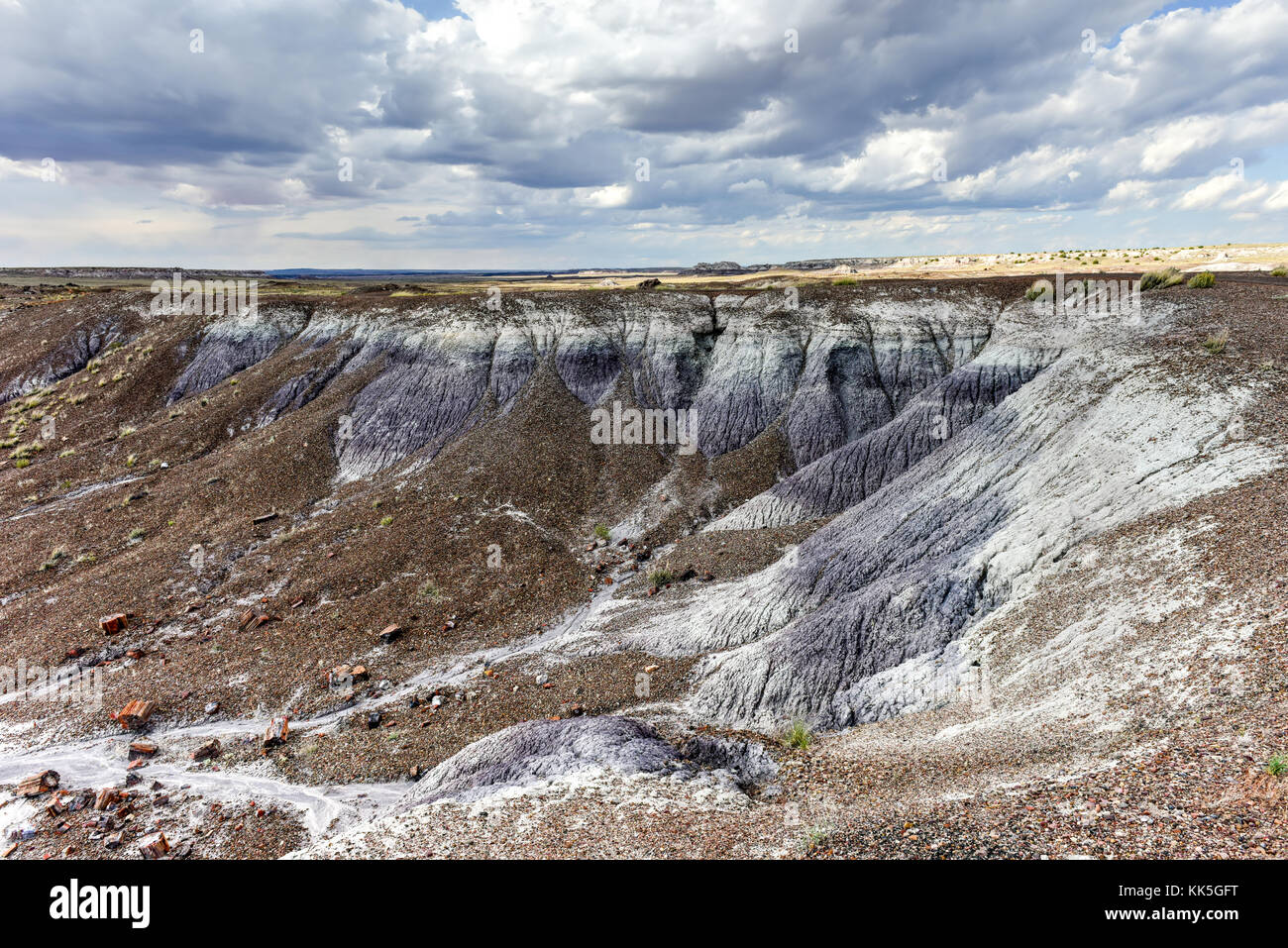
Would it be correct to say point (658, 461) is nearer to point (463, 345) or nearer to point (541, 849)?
point (463, 345)

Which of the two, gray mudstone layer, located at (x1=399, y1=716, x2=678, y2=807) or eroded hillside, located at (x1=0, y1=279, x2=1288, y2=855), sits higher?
eroded hillside, located at (x1=0, y1=279, x2=1288, y2=855)

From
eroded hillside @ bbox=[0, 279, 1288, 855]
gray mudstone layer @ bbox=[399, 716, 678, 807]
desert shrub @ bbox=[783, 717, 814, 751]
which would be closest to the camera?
eroded hillside @ bbox=[0, 279, 1288, 855]

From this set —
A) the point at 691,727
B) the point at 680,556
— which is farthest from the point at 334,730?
the point at 680,556

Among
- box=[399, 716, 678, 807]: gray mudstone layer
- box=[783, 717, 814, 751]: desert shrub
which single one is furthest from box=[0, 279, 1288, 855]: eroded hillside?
box=[783, 717, 814, 751]: desert shrub

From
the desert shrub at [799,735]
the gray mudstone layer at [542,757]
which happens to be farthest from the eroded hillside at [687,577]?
the desert shrub at [799,735]

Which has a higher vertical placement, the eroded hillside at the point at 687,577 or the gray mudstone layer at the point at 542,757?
the eroded hillside at the point at 687,577

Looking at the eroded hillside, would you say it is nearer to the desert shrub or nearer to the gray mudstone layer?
the gray mudstone layer

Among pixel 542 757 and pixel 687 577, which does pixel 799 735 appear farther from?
pixel 687 577

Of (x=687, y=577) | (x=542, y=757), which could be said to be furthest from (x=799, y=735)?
(x=687, y=577)

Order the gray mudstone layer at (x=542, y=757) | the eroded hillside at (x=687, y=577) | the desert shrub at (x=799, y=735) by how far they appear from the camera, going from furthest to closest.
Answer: the desert shrub at (x=799, y=735) < the gray mudstone layer at (x=542, y=757) < the eroded hillside at (x=687, y=577)

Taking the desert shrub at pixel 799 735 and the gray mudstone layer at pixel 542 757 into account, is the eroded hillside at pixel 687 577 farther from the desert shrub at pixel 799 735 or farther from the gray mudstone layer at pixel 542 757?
the desert shrub at pixel 799 735
